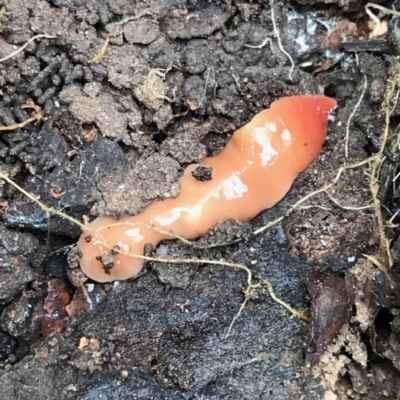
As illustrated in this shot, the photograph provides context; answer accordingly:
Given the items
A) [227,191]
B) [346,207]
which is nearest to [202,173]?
[227,191]

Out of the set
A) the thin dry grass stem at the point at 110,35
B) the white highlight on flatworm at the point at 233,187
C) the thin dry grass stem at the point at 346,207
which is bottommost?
the thin dry grass stem at the point at 346,207

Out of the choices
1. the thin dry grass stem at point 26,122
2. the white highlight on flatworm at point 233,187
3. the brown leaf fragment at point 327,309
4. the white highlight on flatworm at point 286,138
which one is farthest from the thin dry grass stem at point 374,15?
the thin dry grass stem at point 26,122

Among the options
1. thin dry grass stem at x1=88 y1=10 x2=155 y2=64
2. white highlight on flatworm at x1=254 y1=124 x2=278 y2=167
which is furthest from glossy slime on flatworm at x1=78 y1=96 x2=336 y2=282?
thin dry grass stem at x1=88 y1=10 x2=155 y2=64

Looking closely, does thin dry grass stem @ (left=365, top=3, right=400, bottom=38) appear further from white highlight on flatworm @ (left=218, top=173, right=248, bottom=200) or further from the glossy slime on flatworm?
white highlight on flatworm @ (left=218, top=173, right=248, bottom=200)

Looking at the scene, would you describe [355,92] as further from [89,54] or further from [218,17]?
[89,54]

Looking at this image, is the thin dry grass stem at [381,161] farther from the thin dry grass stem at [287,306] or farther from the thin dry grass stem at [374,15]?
the thin dry grass stem at [287,306]

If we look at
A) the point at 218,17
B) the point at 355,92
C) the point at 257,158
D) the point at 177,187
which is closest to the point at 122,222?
the point at 177,187
